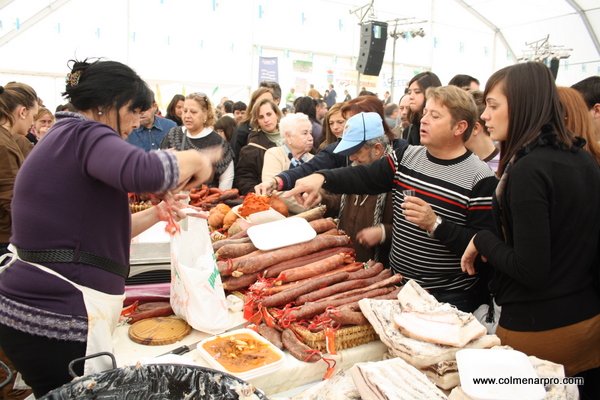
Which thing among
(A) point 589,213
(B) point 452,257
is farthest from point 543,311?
(B) point 452,257

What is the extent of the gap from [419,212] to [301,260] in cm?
64

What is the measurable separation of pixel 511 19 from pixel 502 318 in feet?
52.2

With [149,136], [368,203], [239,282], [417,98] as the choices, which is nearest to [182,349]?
[239,282]

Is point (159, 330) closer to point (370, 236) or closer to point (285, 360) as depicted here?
point (285, 360)

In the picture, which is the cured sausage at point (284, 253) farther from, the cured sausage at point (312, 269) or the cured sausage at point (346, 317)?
the cured sausage at point (346, 317)

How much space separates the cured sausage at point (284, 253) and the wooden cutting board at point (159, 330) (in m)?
0.41

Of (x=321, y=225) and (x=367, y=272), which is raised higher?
(x=321, y=225)

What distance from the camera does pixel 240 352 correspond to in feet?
5.38

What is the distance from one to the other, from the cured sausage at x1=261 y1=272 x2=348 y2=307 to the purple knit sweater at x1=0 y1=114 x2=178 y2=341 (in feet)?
2.35

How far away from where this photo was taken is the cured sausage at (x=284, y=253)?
2.20 m

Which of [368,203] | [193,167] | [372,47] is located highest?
[372,47]

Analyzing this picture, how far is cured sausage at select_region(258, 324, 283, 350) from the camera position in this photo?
177cm

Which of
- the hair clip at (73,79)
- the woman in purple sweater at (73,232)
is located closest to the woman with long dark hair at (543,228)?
the woman in purple sweater at (73,232)

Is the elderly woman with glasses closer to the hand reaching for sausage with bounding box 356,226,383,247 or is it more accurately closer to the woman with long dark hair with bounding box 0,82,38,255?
the woman with long dark hair with bounding box 0,82,38,255
